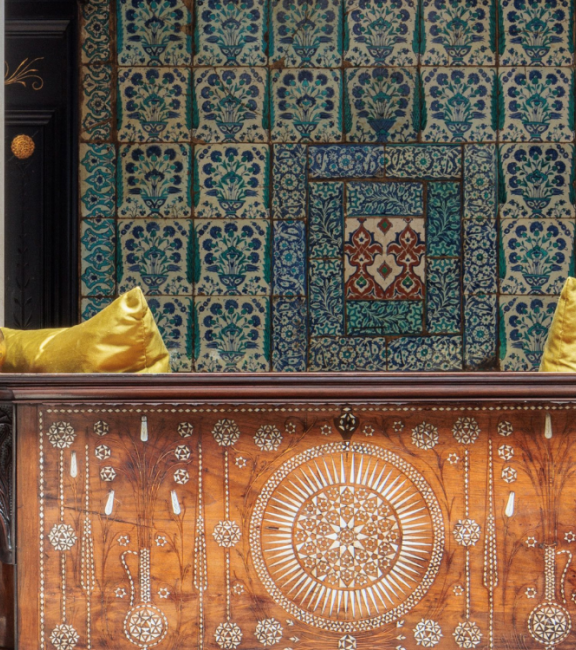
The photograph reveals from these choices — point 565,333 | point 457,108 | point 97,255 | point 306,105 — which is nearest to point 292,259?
point 306,105

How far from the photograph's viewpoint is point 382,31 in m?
3.62

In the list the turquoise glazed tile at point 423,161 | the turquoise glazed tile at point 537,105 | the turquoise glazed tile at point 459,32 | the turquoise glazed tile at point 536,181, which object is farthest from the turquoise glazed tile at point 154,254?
the turquoise glazed tile at point 537,105

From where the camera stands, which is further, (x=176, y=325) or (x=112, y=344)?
(x=176, y=325)

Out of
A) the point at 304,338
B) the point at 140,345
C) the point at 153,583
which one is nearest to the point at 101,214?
the point at 304,338

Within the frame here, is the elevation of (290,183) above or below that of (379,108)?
below

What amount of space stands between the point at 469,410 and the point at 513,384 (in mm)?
115

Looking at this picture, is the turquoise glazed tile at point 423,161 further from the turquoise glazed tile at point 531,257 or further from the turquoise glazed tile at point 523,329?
the turquoise glazed tile at point 523,329

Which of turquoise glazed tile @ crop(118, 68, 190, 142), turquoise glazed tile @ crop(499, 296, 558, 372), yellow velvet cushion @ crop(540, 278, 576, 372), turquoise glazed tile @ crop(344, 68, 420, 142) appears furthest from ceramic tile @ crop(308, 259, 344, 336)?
yellow velvet cushion @ crop(540, 278, 576, 372)

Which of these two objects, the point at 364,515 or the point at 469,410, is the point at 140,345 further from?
the point at 469,410

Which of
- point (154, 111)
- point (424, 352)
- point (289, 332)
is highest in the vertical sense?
point (154, 111)

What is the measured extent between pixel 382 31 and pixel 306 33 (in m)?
0.43

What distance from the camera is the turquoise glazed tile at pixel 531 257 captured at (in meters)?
3.63

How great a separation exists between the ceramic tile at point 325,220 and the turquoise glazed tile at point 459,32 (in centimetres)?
92

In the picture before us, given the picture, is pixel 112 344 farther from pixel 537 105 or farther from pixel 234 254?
pixel 537 105
